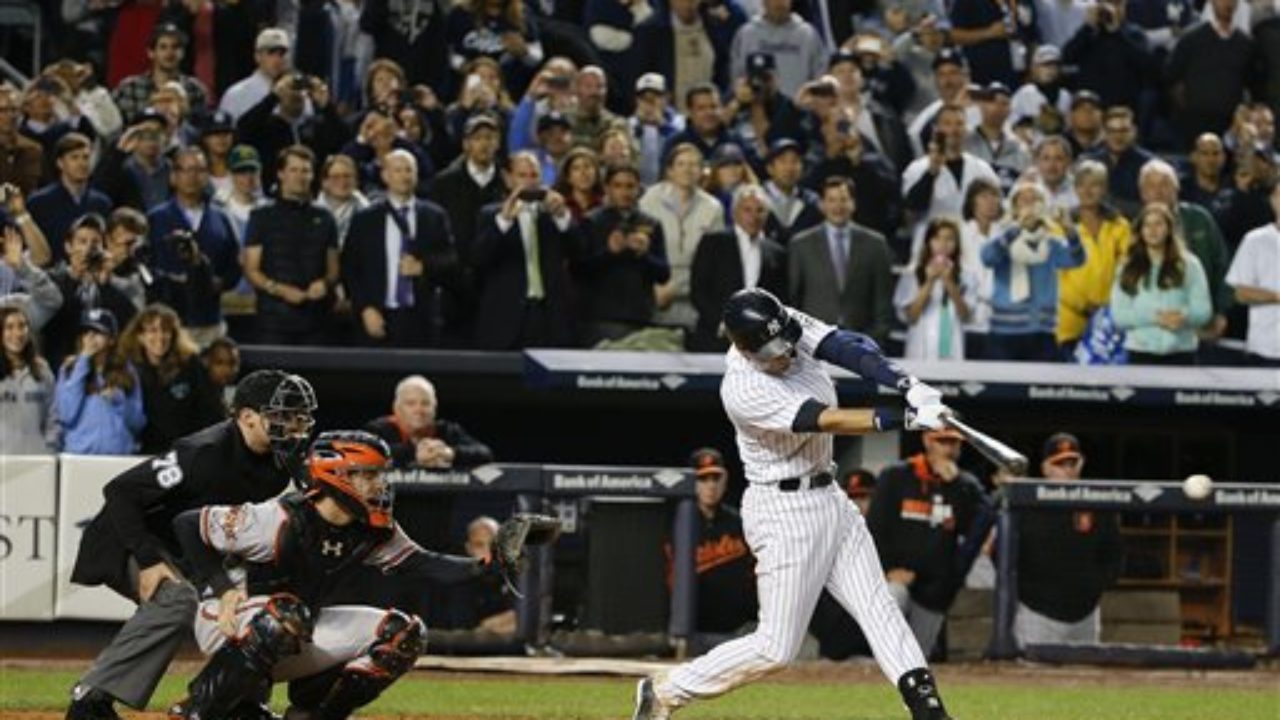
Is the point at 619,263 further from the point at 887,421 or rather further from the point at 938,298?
the point at 887,421

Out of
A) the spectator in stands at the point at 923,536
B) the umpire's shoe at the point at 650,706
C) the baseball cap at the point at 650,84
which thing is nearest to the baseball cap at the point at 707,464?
the spectator in stands at the point at 923,536

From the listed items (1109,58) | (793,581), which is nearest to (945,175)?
(1109,58)

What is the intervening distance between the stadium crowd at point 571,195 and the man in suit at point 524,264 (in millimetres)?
17

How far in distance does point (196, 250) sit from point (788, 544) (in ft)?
17.5

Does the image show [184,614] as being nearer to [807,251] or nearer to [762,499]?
[762,499]

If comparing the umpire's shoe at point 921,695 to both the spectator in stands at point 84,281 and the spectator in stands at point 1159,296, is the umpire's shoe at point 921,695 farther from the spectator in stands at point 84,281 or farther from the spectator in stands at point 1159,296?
the spectator in stands at point 1159,296

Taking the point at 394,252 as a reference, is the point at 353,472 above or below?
below

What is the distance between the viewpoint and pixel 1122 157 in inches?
660

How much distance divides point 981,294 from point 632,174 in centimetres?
216

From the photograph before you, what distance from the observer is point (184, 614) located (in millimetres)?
9344

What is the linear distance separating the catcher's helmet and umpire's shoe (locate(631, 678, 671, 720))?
128 centimetres

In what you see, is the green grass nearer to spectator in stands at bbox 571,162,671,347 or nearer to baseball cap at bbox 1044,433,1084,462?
baseball cap at bbox 1044,433,1084,462

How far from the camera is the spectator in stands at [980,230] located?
1520 cm

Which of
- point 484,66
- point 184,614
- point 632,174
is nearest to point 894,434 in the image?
point 632,174
